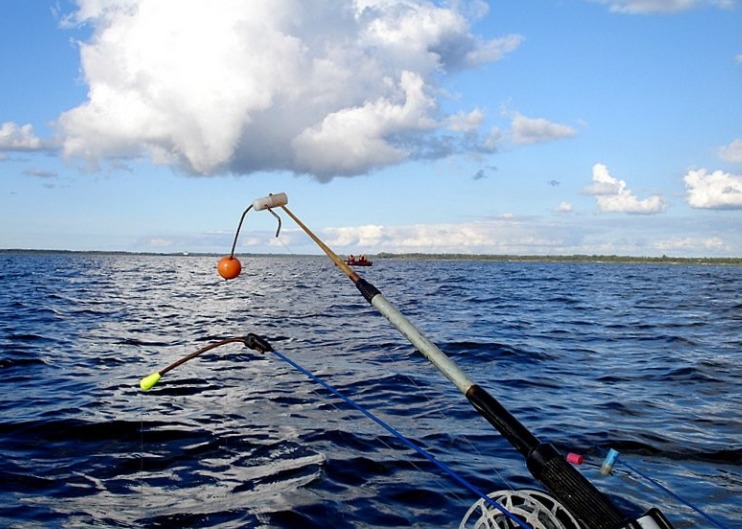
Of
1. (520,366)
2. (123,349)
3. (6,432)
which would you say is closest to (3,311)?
(123,349)

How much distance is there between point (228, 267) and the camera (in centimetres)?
559

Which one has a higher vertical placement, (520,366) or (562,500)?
(562,500)

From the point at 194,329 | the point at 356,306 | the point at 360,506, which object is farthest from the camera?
the point at 356,306

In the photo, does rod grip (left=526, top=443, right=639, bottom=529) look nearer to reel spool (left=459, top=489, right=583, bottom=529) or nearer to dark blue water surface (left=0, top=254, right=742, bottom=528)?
reel spool (left=459, top=489, right=583, bottom=529)

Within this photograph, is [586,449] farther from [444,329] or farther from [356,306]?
[356,306]

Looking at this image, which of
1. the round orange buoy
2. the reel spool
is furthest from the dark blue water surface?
the round orange buoy

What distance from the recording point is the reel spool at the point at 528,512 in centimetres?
→ 418

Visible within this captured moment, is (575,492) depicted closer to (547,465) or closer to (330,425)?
(547,465)

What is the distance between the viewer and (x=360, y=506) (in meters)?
6.46

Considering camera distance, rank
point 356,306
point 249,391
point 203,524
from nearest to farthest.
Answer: point 203,524, point 249,391, point 356,306

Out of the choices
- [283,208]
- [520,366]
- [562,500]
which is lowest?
[520,366]

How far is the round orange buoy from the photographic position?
555 cm

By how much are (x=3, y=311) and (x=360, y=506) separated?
25.1 metres

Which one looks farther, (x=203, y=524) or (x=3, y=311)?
(x=3, y=311)
